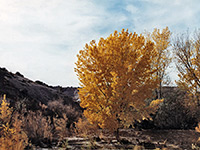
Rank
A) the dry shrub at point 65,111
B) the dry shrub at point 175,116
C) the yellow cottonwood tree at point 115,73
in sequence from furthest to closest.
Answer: the dry shrub at point 65,111 → the dry shrub at point 175,116 → the yellow cottonwood tree at point 115,73

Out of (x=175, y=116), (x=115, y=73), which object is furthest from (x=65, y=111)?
(x=115, y=73)

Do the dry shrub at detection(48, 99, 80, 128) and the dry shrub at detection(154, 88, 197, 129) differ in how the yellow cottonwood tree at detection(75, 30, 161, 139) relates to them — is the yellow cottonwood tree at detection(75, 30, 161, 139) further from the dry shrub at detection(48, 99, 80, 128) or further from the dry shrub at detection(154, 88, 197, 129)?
the dry shrub at detection(48, 99, 80, 128)

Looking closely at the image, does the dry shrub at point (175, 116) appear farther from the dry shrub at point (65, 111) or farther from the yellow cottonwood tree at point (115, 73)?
the dry shrub at point (65, 111)

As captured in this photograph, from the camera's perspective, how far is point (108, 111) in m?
7.29

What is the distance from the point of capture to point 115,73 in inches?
286

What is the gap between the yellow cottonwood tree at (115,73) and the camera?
23.8 ft

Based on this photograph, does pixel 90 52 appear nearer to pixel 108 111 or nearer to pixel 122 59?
pixel 122 59

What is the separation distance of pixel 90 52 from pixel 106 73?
114 cm

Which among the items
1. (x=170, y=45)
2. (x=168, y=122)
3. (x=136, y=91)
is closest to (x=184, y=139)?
(x=168, y=122)

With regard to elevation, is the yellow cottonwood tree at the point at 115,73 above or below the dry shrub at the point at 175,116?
above

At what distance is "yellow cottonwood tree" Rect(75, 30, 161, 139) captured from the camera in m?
7.26

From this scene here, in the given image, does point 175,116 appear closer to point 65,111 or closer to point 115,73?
point 115,73

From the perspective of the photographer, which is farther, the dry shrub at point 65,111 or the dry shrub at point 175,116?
the dry shrub at point 65,111

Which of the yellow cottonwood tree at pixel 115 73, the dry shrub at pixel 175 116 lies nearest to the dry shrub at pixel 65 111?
the dry shrub at pixel 175 116
